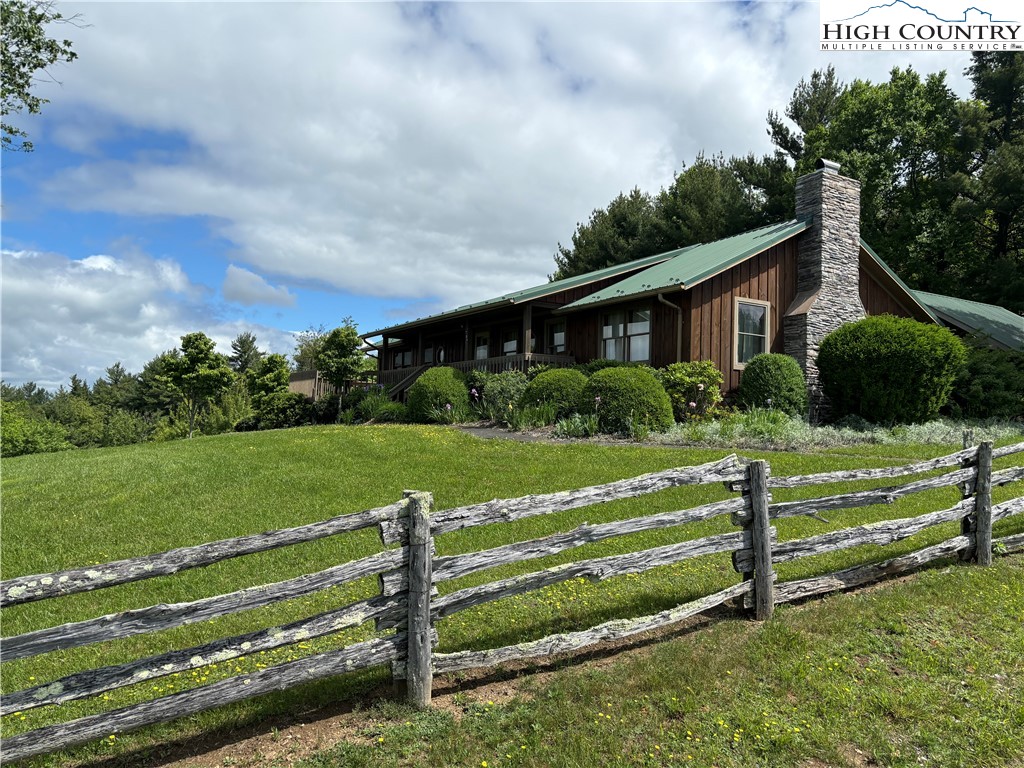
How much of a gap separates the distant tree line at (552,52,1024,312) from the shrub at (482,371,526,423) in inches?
899

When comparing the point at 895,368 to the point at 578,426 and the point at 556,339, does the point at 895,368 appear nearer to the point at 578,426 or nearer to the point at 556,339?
the point at 578,426

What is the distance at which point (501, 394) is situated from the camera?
19422 mm

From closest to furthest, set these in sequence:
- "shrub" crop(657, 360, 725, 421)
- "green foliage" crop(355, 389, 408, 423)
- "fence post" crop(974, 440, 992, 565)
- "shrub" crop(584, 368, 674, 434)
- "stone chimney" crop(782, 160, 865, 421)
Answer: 1. "fence post" crop(974, 440, 992, 565)
2. "shrub" crop(584, 368, 674, 434)
3. "shrub" crop(657, 360, 725, 421)
4. "stone chimney" crop(782, 160, 865, 421)
5. "green foliage" crop(355, 389, 408, 423)

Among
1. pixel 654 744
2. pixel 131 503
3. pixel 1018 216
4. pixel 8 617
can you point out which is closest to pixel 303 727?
pixel 654 744

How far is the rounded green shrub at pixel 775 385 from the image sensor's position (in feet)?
58.2

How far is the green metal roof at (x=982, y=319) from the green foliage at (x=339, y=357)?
23221mm

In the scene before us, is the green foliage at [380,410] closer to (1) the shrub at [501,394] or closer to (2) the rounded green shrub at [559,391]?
(1) the shrub at [501,394]

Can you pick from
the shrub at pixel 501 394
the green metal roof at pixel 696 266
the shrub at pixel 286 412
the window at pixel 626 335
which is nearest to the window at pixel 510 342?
the green metal roof at pixel 696 266

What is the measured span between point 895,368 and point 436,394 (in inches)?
494

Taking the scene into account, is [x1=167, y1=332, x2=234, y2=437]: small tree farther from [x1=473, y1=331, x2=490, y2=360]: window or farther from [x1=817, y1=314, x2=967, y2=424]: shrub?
[x1=817, y1=314, x2=967, y2=424]: shrub

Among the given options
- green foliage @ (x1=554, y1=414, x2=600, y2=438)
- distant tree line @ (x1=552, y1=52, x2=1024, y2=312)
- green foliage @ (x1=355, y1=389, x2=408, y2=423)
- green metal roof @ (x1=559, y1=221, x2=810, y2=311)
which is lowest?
green foliage @ (x1=554, y1=414, x2=600, y2=438)

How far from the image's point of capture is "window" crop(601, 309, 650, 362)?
20.5 metres

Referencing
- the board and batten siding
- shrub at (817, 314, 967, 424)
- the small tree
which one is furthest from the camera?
the small tree

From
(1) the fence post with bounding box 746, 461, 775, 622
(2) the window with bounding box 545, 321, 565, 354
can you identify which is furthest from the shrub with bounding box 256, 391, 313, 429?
(1) the fence post with bounding box 746, 461, 775, 622
